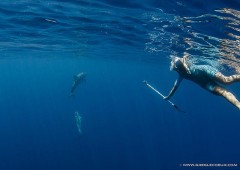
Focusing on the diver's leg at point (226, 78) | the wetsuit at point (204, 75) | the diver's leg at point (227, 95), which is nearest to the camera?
the diver's leg at point (227, 95)

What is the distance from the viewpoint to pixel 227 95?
7.74 metres

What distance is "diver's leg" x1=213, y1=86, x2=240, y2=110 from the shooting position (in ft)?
24.4

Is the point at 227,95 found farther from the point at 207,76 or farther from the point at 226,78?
the point at 207,76

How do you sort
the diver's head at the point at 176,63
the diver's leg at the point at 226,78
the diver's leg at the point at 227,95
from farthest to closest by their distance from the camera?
the diver's head at the point at 176,63
the diver's leg at the point at 226,78
the diver's leg at the point at 227,95

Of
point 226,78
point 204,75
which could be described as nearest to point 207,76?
point 204,75

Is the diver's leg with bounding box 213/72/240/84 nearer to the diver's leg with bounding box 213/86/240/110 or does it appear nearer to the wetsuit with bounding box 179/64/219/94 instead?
the wetsuit with bounding box 179/64/219/94

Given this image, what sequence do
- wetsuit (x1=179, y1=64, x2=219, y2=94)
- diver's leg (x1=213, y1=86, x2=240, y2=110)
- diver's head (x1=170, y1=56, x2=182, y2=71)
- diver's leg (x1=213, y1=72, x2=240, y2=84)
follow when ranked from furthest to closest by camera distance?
diver's head (x1=170, y1=56, x2=182, y2=71) < wetsuit (x1=179, y1=64, x2=219, y2=94) < diver's leg (x1=213, y1=72, x2=240, y2=84) < diver's leg (x1=213, y1=86, x2=240, y2=110)

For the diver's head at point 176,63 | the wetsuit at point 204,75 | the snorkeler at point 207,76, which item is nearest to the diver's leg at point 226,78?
the snorkeler at point 207,76

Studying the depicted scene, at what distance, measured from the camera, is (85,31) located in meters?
21.5

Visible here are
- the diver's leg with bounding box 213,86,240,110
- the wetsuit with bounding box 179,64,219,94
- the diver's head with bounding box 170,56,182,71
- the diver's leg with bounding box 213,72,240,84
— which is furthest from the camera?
the diver's head with bounding box 170,56,182,71

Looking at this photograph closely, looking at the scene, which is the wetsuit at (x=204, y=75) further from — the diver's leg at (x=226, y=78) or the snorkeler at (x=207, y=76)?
the diver's leg at (x=226, y=78)

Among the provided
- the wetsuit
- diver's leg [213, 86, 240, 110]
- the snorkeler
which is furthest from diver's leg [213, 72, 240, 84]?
diver's leg [213, 86, 240, 110]

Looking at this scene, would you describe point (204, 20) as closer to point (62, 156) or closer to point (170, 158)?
point (62, 156)

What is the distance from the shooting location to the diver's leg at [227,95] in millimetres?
7445
